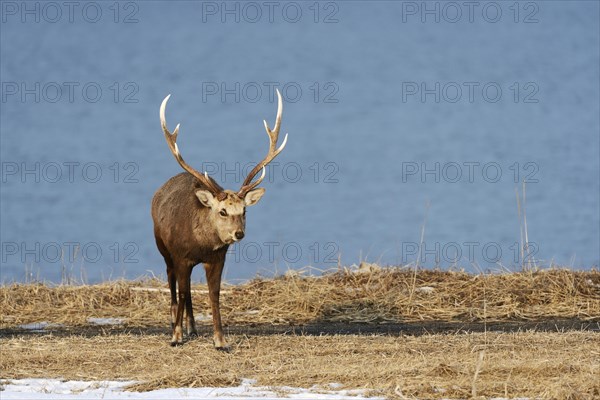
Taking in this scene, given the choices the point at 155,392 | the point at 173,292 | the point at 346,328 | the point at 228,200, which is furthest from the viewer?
the point at 346,328

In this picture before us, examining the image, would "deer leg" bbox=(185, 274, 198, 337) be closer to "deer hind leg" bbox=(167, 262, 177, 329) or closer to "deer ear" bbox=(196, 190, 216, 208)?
"deer hind leg" bbox=(167, 262, 177, 329)

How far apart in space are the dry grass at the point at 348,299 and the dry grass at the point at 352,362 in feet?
10.6

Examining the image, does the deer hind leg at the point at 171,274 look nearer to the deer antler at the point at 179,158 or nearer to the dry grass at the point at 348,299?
the deer antler at the point at 179,158

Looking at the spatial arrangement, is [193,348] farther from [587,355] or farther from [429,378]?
[587,355]

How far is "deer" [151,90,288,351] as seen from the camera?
1102 cm

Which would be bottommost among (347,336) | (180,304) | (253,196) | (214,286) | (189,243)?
(347,336)

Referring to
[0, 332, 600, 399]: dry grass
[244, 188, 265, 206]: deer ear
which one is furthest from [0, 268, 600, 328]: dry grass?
[244, 188, 265, 206]: deer ear

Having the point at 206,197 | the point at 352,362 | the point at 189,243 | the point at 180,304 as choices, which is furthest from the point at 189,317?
the point at 352,362

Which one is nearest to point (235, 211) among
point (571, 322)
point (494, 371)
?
point (494, 371)

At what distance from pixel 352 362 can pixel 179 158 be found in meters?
3.76

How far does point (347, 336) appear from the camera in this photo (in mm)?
11992

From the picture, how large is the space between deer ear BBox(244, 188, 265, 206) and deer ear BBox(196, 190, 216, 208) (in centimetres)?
39

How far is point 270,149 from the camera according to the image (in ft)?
39.3

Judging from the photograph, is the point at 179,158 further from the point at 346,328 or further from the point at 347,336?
the point at 346,328
